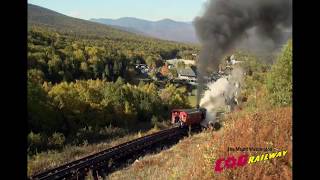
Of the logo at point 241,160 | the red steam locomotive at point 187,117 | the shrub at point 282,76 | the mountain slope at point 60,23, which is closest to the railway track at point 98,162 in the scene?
the red steam locomotive at point 187,117

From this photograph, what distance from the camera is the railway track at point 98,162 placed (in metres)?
15.0

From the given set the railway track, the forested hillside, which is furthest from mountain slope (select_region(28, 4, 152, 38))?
the railway track

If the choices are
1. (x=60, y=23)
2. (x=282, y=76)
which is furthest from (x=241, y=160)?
(x=60, y=23)

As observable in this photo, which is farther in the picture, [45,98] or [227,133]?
[45,98]

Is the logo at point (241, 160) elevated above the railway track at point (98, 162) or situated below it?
above

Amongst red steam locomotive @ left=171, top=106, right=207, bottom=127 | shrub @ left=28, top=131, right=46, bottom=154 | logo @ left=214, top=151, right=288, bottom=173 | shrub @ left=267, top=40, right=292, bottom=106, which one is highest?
shrub @ left=267, top=40, right=292, bottom=106

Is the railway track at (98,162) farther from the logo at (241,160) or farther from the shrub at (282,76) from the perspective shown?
the shrub at (282,76)

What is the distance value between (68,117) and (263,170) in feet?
82.3

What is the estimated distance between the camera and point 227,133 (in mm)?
9344

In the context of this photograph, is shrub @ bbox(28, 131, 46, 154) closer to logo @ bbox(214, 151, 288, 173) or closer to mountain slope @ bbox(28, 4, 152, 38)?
logo @ bbox(214, 151, 288, 173)

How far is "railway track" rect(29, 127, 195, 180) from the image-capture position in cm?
1501

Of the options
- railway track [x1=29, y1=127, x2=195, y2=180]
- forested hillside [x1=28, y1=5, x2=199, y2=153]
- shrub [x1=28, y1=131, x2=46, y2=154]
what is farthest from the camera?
forested hillside [x1=28, y1=5, x2=199, y2=153]
